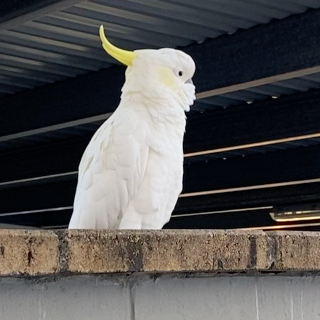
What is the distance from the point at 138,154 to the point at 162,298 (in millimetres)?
1266

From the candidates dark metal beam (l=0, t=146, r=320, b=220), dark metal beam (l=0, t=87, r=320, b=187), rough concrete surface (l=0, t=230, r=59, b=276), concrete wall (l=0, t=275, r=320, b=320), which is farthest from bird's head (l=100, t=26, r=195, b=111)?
dark metal beam (l=0, t=146, r=320, b=220)

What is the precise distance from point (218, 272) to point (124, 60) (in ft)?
4.32

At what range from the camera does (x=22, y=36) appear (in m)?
3.88

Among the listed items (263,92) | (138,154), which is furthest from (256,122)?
(138,154)

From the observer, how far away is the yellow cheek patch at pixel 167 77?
223 cm

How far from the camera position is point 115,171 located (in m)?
2.17

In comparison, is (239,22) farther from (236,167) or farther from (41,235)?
(236,167)

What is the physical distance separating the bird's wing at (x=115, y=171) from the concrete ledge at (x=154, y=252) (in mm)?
1114

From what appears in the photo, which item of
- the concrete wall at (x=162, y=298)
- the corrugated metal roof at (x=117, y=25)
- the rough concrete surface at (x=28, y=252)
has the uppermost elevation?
the corrugated metal roof at (x=117, y=25)

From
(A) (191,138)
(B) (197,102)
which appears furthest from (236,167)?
(B) (197,102)

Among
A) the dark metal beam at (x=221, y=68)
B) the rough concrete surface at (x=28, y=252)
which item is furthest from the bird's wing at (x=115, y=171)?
the dark metal beam at (x=221, y=68)

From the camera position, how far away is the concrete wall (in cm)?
80

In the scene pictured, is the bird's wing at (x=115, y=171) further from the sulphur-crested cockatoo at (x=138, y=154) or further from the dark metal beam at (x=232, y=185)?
the dark metal beam at (x=232, y=185)

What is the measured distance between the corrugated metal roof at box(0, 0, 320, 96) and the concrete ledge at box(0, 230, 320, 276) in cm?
221
